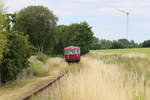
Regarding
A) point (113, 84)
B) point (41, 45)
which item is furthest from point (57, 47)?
point (113, 84)

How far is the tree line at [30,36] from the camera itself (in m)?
21.2

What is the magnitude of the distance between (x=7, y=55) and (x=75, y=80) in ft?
44.8

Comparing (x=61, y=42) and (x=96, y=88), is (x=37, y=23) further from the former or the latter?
(x=96, y=88)

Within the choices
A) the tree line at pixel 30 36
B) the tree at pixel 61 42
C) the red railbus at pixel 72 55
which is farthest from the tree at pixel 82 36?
the red railbus at pixel 72 55

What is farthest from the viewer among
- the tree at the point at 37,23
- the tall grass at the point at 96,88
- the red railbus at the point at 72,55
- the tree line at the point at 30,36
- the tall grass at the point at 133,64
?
the tree at the point at 37,23

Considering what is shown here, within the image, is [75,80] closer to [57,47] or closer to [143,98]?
[143,98]

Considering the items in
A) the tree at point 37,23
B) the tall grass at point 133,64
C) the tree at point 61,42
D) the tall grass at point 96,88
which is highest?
the tree at point 37,23

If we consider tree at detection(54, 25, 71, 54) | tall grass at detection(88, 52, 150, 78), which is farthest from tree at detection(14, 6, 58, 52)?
tall grass at detection(88, 52, 150, 78)

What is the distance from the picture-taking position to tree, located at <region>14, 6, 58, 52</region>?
176 ft

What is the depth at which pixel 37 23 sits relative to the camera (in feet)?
177

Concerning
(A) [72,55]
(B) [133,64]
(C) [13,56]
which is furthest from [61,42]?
(C) [13,56]

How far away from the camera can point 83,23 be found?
76.3 meters

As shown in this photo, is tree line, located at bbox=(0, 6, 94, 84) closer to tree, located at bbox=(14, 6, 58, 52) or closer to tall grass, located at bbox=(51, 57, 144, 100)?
tree, located at bbox=(14, 6, 58, 52)

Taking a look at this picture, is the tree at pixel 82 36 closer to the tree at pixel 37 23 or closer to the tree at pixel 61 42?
the tree at pixel 61 42
